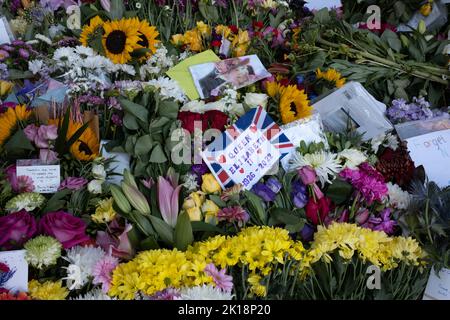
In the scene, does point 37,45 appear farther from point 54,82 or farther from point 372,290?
point 372,290

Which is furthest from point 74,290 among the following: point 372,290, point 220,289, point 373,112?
point 373,112

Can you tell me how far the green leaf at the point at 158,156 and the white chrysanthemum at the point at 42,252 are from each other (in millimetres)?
342

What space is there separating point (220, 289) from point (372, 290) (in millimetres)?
338

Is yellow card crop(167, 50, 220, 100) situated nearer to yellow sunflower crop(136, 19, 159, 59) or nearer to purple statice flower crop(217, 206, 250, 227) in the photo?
yellow sunflower crop(136, 19, 159, 59)

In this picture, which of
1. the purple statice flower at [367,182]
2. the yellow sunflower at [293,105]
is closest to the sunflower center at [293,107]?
A: the yellow sunflower at [293,105]

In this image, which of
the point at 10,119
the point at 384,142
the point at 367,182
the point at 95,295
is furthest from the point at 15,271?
the point at 384,142

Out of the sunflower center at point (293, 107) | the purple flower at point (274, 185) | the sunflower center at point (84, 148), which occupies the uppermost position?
the sunflower center at point (293, 107)

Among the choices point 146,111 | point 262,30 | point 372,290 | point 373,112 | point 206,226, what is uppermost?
point 262,30

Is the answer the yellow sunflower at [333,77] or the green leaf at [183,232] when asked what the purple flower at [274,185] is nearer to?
the green leaf at [183,232]

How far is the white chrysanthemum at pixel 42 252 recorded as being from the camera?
3.44ft

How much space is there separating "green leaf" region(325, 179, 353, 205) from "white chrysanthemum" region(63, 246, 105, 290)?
607 mm

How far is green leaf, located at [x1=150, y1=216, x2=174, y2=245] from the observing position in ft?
3.62

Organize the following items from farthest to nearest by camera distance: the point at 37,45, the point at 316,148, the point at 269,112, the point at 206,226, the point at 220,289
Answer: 1. the point at 37,45
2. the point at 269,112
3. the point at 316,148
4. the point at 206,226
5. the point at 220,289

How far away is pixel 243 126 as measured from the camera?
53.6 inches
